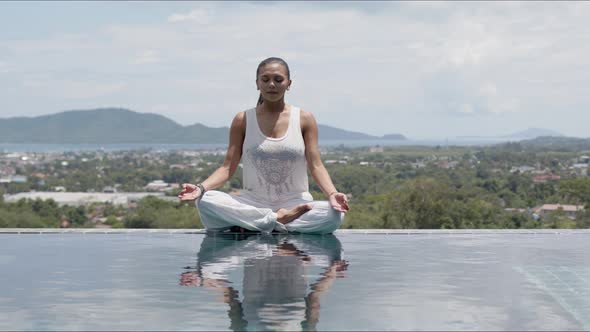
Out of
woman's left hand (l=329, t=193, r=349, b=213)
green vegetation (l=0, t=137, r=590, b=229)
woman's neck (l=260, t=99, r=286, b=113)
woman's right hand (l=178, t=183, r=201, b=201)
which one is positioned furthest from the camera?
green vegetation (l=0, t=137, r=590, b=229)

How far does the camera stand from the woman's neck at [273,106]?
206 inches

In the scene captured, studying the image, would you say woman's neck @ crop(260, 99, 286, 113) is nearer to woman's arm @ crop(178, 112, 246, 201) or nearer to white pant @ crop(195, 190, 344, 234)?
woman's arm @ crop(178, 112, 246, 201)

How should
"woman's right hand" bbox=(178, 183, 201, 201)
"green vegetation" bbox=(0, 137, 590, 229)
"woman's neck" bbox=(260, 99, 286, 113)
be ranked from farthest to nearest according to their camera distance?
"green vegetation" bbox=(0, 137, 590, 229), "woman's neck" bbox=(260, 99, 286, 113), "woman's right hand" bbox=(178, 183, 201, 201)

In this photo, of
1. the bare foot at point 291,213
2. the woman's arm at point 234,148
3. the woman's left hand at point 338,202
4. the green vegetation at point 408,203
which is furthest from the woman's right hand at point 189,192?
the green vegetation at point 408,203

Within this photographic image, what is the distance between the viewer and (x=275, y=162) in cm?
517

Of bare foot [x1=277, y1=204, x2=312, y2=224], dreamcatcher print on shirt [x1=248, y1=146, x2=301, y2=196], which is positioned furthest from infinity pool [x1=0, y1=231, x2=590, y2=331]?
dreamcatcher print on shirt [x1=248, y1=146, x2=301, y2=196]

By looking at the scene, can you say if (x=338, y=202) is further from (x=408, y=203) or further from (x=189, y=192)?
(x=408, y=203)

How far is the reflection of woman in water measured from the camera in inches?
112

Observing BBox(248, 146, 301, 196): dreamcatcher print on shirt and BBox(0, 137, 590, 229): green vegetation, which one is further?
BBox(0, 137, 590, 229): green vegetation

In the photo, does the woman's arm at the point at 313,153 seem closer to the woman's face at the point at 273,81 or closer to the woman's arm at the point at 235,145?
the woman's face at the point at 273,81

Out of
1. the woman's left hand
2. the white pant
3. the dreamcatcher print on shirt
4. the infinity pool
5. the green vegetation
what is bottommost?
the green vegetation

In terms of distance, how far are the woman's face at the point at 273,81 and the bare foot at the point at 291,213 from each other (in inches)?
27.9

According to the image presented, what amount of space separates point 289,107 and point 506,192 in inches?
1753

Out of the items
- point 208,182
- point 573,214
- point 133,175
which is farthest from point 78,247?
point 133,175
